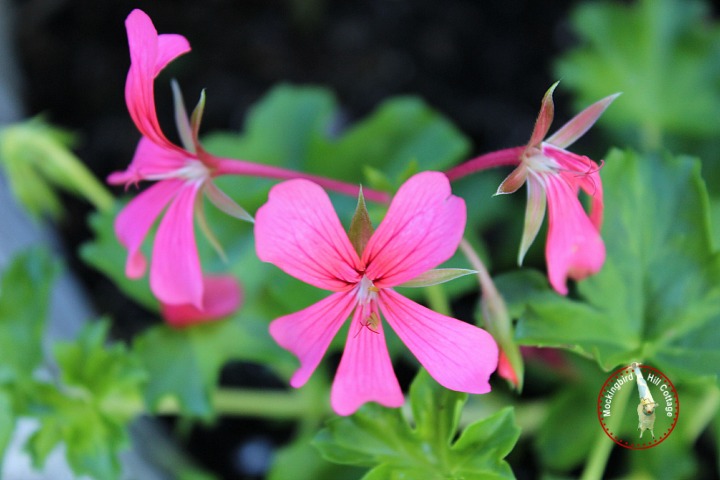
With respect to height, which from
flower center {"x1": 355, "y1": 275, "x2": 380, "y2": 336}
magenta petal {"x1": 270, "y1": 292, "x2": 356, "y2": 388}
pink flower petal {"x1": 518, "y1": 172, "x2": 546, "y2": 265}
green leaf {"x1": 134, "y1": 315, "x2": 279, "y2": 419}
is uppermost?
pink flower petal {"x1": 518, "y1": 172, "x2": 546, "y2": 265}

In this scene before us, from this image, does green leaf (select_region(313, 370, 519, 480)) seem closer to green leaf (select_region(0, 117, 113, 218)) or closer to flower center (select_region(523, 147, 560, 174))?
flower center (select_region(523, 147, 560, 174))

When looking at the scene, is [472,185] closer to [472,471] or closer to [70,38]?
[472,471]

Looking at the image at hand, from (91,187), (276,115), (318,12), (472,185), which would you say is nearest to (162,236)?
(91,187)

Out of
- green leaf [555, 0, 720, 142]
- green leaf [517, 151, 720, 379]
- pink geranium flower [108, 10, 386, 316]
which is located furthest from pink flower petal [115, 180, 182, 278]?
green leaf [555, 0, 720, 142]

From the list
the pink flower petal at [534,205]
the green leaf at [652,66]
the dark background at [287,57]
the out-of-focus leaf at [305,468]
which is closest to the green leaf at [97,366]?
the out-of-focus leaf at [305,468]

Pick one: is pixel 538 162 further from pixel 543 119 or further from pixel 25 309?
pixel 25 309

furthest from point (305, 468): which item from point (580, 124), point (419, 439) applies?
point (580, 124)

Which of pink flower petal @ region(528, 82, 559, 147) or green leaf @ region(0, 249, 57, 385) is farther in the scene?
green leaf @ region(0, 249, 57, 385)
